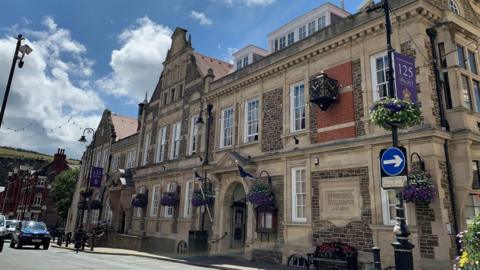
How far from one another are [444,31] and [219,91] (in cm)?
1174

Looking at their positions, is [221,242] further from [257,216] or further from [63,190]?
[63,190]

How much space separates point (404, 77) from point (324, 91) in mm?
4374

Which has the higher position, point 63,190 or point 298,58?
point 298,58

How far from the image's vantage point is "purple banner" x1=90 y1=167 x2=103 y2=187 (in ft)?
103

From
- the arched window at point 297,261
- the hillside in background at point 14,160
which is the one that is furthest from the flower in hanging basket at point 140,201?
the hillside in background at point 14,160

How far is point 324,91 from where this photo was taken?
13.6m

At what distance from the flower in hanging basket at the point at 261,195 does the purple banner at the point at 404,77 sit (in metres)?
7.27

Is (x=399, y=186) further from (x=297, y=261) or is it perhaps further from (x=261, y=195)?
(x=261, y=195)

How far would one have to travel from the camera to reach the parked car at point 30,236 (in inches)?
858

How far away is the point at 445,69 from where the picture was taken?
11.7 meters

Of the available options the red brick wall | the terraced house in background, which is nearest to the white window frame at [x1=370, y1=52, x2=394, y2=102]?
the terraced house in background

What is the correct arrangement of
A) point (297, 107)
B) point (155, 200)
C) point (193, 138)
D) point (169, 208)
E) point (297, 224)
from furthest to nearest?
point (155, 200), point (169, 208), point (193, 138), point (297, 107), point (297, 224)

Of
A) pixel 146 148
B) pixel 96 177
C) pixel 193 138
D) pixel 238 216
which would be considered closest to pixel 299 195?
pixel 238 216

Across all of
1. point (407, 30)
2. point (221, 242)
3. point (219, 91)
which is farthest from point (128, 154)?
point (407, 30)
